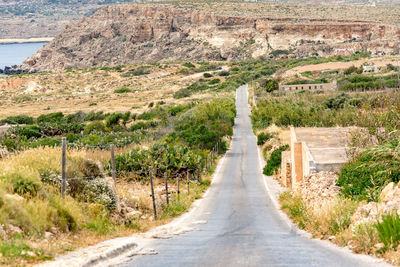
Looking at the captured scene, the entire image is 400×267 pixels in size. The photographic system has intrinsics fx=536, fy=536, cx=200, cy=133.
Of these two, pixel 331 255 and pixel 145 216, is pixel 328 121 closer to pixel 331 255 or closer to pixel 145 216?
pixel 145 216

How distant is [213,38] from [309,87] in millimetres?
91710

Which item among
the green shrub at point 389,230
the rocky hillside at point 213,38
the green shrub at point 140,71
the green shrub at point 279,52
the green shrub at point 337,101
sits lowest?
the green shrub at point 389,230

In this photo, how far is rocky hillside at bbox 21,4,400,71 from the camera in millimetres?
160750

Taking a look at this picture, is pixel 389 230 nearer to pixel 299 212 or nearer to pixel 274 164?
pixel 299 212

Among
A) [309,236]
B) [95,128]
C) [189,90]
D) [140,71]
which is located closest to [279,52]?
[140,71]

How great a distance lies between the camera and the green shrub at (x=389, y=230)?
8503mm

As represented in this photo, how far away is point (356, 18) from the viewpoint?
16775 cm

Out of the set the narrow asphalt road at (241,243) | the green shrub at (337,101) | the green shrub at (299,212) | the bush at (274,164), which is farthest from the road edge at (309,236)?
the green shrub at (337,101)

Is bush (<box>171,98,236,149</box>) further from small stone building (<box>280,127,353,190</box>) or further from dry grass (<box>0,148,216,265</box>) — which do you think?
dry grass (<box>0,148,216,265</box>)

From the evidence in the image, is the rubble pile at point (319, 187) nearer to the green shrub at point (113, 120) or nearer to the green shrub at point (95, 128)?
the green shrub at point (95, 128)

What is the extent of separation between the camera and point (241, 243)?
10.3 metres

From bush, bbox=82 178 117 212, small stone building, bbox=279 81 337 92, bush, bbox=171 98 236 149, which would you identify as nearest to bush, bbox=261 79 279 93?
small stone building, bbox=279 81 337 92

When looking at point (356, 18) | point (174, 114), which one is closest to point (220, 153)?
point (174, 114)

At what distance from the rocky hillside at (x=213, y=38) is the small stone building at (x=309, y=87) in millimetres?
68262
